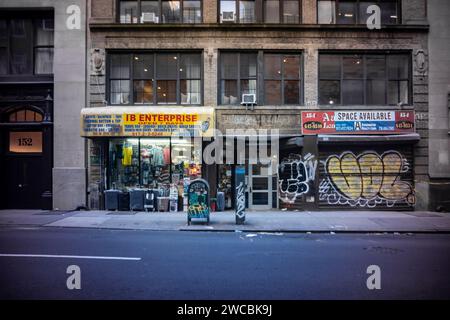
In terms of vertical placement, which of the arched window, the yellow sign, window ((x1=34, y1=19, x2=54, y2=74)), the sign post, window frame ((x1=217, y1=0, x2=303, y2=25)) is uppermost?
window frame ((x1=217, y1=0, x2=303, y2=25))

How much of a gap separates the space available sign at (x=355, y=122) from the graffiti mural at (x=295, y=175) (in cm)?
131

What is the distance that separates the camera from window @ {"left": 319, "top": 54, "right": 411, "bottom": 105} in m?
16.9

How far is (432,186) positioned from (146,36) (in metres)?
14.2

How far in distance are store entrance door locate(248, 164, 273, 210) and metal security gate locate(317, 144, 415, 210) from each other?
2263mm

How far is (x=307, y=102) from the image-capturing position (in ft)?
54.5

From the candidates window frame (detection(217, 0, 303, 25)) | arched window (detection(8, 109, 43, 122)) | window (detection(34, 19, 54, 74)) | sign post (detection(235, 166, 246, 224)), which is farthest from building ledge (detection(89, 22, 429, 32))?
sign post (detection(235, 166, 246, 224))

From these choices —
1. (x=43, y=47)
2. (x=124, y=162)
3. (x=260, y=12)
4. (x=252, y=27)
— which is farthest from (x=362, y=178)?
(x=43, y=47)

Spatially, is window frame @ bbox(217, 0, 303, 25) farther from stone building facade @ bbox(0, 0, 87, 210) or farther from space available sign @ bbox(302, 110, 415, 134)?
stone building facade @ bbox(0, 0, 87, 210)

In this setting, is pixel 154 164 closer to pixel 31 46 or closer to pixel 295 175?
pixel 295 175

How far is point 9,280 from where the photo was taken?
248 inches

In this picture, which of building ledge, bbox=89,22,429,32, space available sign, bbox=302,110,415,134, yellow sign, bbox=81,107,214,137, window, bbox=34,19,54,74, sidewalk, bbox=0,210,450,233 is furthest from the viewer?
window, bbox=34,19,54,74
